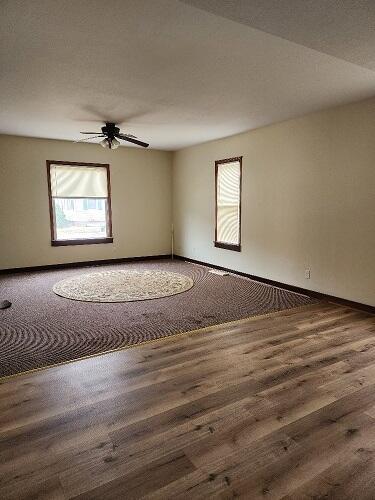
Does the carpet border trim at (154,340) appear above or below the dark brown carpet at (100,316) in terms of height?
below

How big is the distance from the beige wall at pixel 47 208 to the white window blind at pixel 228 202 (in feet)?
5.71

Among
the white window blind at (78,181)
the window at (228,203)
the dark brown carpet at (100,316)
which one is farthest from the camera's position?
the white window blind at (78,181)

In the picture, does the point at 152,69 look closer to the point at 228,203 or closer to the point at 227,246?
the point at 228,203

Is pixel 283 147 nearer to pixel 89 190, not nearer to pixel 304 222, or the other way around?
pixel 304 222

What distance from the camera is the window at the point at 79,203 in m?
6.38

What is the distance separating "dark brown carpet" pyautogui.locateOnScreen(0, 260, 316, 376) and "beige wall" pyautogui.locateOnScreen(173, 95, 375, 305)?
1.63ft

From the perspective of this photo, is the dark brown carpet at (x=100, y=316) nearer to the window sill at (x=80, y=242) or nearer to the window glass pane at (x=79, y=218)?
the window sill at (x=80, y=242)

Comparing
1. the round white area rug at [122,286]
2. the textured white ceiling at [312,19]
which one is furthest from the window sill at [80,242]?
the textured white ceiling at [312,19]

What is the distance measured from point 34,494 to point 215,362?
1.53 metres

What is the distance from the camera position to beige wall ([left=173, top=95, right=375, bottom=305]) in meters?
3.87

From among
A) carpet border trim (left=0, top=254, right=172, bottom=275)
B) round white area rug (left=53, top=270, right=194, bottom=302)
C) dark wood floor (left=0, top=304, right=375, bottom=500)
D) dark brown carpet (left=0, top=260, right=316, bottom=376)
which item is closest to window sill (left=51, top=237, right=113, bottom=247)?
carpet border trim (left=0, top=254, right=172, bottom=275)

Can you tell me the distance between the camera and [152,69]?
2.96 meters

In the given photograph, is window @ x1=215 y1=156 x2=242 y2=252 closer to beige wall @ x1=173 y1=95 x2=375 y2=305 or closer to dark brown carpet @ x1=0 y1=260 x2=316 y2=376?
beige wall @ x1=173 y1=95 x2=375 y2=305

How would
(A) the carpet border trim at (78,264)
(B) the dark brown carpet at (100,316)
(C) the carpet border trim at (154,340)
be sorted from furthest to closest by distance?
(A) the carpet border trim at (78,264) < (B) the dark brown carpet at (100,316) < (C) the carpet border trim at (154,340)
